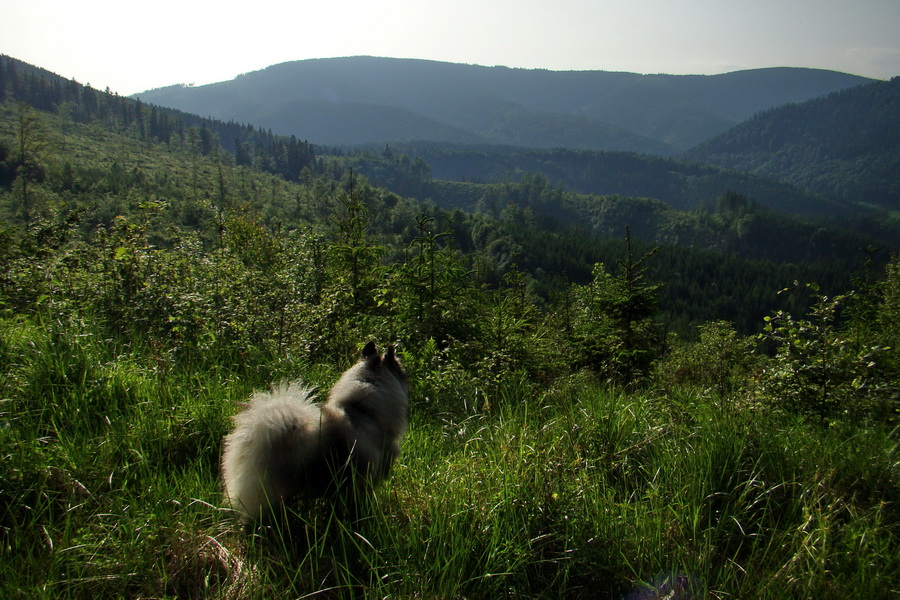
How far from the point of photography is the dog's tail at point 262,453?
241 centimetres

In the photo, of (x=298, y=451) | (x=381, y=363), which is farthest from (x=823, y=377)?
(x=298, y=451)

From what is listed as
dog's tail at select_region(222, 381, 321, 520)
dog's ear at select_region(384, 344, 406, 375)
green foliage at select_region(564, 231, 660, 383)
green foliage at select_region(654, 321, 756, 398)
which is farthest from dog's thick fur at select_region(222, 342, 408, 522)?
green foliage at select_region(564, 231, 660, 383)

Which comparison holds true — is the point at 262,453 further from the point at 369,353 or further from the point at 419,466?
the point at 369,353

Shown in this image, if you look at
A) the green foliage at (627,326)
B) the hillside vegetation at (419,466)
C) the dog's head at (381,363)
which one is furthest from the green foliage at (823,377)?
the green foliage at (627,326)

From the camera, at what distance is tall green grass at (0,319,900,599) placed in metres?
2.13

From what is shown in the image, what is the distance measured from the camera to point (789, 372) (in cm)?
442

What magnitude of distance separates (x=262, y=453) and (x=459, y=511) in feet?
3.30

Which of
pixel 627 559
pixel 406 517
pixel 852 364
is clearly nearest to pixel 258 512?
pixel 406 517

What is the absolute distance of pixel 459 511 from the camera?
7.75 feet

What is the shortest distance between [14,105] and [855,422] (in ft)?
529

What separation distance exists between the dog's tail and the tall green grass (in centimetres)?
13

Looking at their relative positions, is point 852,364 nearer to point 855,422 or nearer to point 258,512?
point 855,422

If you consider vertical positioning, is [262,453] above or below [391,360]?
below

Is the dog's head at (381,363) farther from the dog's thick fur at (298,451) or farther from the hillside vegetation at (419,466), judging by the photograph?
the hillside vegetation at (419,466)
